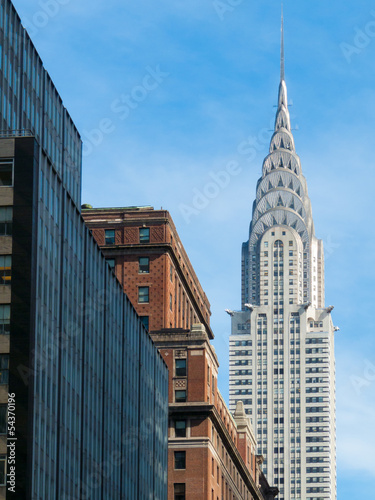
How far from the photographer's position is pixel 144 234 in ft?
492

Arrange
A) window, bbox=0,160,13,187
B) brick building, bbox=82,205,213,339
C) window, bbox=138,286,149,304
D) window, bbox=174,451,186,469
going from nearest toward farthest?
1. window, bbox=0,160,13,187
2. window, bbox=174,451,186,469
3. brick building, bbox=82,205,213,339
4. window, bbox=138,286,149,304

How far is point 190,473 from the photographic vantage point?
13862 cm

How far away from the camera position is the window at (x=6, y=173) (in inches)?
3130

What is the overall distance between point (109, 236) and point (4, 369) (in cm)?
7432

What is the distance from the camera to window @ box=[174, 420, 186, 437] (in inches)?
5531

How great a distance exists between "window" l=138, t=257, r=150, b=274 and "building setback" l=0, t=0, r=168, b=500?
2581 centimetres

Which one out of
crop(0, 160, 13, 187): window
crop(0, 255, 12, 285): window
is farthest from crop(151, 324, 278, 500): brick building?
crop(0, 255, 12, 285): window

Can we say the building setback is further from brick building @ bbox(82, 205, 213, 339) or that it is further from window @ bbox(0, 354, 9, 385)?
brick building @ bbox(82, 205, 213, 339)

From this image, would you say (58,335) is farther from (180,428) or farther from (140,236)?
(140,236)

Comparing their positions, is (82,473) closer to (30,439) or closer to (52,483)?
(52,483)

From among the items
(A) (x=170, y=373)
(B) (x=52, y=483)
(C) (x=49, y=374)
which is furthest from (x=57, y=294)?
(A) (x=170, y=373)

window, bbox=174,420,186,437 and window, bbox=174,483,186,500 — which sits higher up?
window, bbox=174,420,186,437

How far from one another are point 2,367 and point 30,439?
4.50 meters

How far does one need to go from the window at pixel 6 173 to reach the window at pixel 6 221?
1693mm
